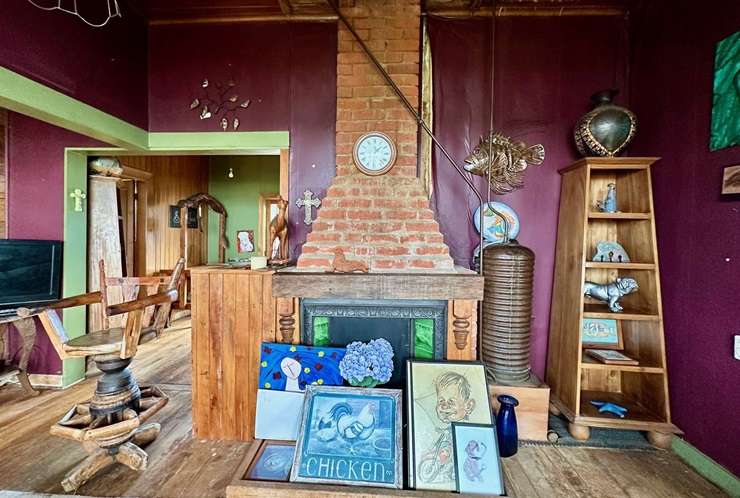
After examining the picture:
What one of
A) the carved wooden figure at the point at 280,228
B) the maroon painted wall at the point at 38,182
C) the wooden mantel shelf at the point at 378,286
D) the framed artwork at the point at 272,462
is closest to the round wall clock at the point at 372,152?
the carved wooden figure at the point at 280,228

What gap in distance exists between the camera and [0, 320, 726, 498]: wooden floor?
1649 millimetres

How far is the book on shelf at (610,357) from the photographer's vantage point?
206cm

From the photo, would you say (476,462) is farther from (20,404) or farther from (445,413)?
(20,404)

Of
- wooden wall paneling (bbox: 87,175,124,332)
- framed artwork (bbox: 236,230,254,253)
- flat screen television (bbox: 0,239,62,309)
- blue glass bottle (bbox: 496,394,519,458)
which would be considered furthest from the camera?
framed artwork (bbox: 236,230,254,253)

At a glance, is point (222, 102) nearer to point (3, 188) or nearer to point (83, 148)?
point (83, 148)

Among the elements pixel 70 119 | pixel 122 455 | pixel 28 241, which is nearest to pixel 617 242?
pixel 122 455

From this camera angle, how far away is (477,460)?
156 centimetres

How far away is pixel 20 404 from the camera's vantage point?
2451mm

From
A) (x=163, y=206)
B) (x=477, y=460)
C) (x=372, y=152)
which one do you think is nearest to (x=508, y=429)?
(x=477, y=460)

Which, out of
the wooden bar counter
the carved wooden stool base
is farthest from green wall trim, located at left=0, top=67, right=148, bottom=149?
the carved wooden stool base

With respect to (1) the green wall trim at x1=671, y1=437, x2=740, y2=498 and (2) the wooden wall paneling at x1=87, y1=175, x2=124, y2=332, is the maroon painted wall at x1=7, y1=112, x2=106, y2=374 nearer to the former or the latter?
(2) the wooden wall paneling at x1=87, y1=175, x2=124, y2=332

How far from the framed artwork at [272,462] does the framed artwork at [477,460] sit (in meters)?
0.86

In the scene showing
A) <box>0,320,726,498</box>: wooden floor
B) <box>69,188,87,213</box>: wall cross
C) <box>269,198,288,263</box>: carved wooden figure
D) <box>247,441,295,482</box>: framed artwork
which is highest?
<box>69,188,87,213</box>: wall cross

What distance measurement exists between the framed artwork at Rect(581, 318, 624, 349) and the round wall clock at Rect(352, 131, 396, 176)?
1.92 m
